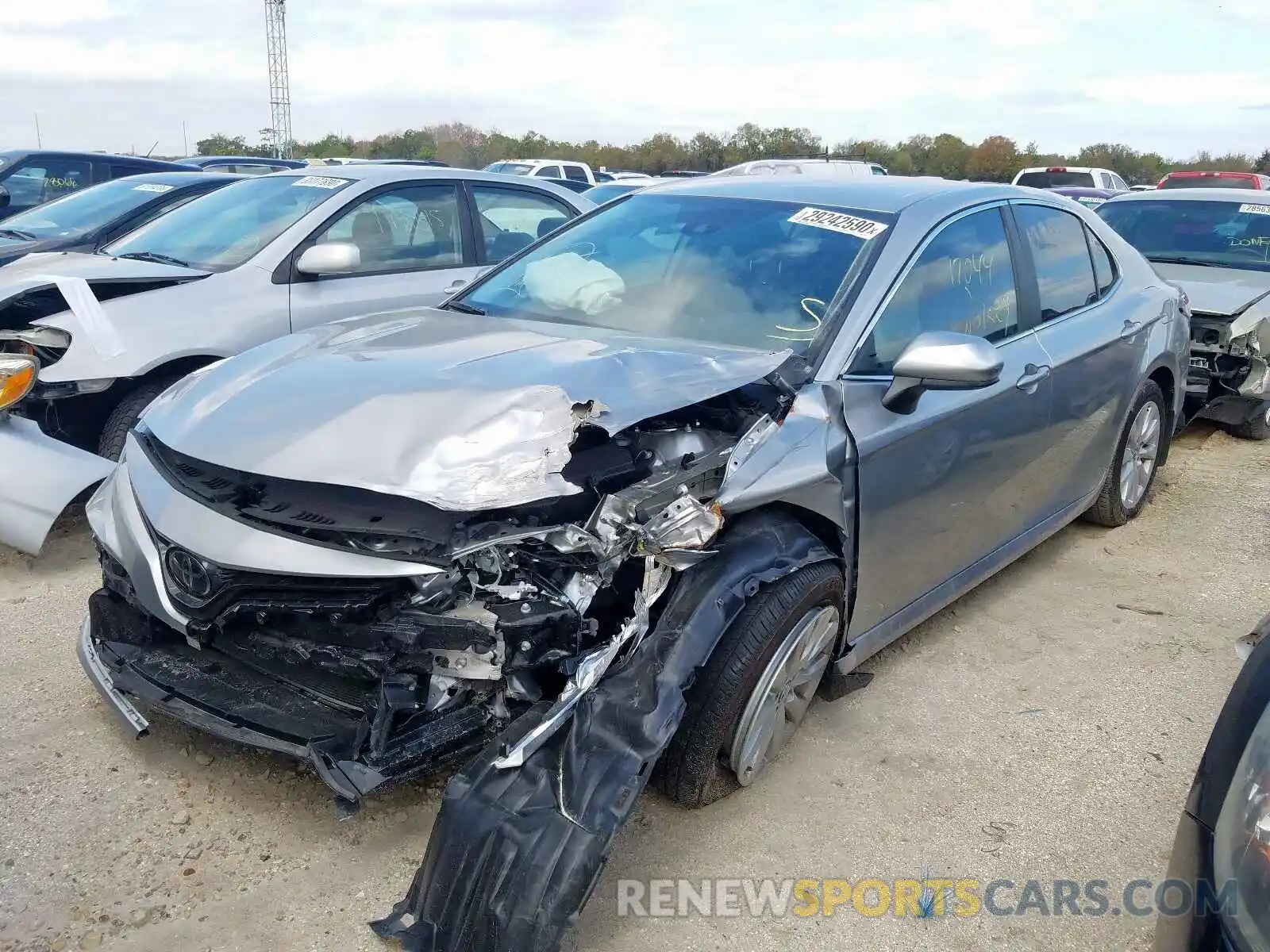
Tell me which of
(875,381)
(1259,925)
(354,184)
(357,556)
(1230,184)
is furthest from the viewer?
(1230,184)

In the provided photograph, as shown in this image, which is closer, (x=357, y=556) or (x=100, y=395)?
(x=357, y=556)

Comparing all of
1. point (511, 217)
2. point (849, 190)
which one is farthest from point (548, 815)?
point (511, 217)

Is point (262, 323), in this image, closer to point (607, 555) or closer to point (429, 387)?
point (429, 387)

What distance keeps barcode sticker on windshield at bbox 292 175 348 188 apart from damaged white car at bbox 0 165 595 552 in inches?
0.6

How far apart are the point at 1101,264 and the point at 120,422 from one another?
449 centimetres

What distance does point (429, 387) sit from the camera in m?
2.71

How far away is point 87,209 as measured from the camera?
741 centimetres

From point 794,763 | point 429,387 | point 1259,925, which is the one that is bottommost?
point 794,763

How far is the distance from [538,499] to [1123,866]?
1847 millimetres

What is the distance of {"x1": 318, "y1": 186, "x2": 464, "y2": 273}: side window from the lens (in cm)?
561

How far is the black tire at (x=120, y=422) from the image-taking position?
4.64 meters

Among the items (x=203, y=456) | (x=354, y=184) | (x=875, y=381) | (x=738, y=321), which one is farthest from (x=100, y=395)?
(x=875, y=381)

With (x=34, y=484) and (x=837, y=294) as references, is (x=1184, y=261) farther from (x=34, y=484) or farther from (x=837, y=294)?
(x=34, y=484)

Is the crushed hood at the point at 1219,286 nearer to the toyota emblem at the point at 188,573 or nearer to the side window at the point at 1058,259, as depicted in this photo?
the side window at the point at 1058,259
